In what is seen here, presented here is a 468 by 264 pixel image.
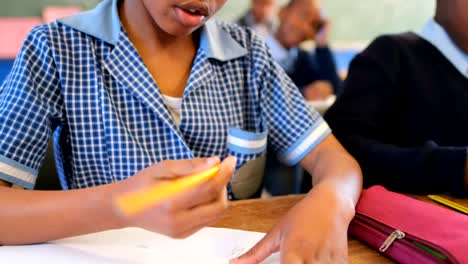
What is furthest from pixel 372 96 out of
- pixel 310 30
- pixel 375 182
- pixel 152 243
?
pixel 310 30

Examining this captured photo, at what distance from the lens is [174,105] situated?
75 cm

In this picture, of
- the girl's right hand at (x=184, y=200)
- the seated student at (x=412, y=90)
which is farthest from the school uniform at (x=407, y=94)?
the girl's right hand at (x=184, y=200)

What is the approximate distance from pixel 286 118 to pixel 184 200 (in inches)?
16.6

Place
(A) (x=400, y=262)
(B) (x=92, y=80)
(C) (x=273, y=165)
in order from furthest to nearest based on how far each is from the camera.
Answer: (C) (x=273, y=165)
(B) (x=92, y=80)
(A) (x=400, y=262)

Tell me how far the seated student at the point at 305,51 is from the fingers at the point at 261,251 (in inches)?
73.9

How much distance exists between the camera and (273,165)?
1.07 meters

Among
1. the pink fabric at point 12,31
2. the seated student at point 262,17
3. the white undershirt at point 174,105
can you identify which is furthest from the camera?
the seated student at point 262,17

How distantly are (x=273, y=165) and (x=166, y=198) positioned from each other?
2.18 feet

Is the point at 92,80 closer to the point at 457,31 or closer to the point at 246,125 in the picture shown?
the point at 246,125

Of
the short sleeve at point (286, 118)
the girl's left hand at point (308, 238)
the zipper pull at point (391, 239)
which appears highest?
the short sleeve at point (286, 118)

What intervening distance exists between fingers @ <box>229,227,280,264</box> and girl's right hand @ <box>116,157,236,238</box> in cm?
9

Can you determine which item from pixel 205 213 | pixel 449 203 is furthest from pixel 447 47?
pixel 205 213

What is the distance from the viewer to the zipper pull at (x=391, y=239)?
21.8 inches

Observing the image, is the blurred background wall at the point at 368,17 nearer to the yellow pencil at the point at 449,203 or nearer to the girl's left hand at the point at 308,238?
the yellow pencil at the point at 449,203
